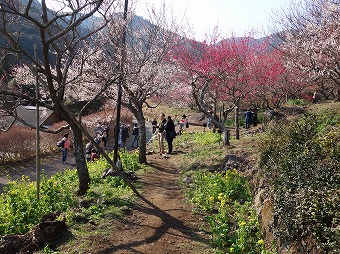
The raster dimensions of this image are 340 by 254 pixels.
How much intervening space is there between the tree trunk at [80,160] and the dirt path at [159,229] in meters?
1.65

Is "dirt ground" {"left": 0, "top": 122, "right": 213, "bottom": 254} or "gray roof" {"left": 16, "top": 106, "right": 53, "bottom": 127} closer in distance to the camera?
"dirt ground" {"left": 0, "top": 122, "right": 213, "bottom": 254}

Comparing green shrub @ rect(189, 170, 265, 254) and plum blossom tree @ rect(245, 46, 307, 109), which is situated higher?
plum blossom tree @ rect(245, 46, 307, 109)

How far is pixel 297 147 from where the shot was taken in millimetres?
5270

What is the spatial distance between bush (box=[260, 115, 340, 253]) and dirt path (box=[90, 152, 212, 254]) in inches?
69.2

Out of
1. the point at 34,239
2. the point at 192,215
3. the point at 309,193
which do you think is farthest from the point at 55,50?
the point at 309,193

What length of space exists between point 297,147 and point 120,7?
26.9ft

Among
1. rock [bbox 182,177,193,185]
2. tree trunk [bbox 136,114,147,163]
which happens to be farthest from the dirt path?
tree trunk [bbox 136,114,147,163]

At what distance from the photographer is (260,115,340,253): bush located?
10.4 feet

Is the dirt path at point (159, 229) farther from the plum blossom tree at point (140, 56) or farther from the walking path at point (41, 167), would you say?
the walking path at point (41, 167)

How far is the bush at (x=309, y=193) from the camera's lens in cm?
318

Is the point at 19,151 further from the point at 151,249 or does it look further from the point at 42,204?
the point at 151,249

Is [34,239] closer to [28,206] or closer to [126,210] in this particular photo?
[28,206]

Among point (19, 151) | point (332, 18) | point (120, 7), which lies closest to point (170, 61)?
point (120, 7)

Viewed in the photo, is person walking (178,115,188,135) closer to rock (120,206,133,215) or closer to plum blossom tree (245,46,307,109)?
plum blossom tree (245,46,307,109)
